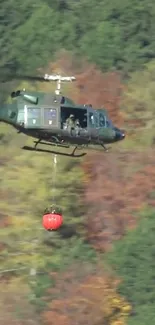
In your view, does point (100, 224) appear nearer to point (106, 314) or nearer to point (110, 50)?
point (106, 314)

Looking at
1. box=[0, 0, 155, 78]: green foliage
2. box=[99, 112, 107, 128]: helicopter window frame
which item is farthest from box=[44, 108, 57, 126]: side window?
box=[0, 0, 155, 78]: green foliage

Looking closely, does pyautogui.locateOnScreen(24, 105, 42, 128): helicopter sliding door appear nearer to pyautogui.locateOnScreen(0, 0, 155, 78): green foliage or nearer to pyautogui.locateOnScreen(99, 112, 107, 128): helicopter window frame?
pyautogui.locateOnScreen(99, 112, 107, 128): helicopter window frame

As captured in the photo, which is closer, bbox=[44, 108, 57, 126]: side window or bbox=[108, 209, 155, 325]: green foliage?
bbox=[44, 108, 57, 126]: side window

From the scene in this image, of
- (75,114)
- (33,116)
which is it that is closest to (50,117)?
(33,116)

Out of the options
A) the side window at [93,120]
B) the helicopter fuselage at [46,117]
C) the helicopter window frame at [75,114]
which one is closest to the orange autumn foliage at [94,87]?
the side window at [93,120]

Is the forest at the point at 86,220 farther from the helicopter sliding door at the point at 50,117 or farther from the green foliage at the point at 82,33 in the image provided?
the helicopter sliding door at the point at 50,117

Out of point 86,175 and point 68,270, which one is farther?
point 86,175

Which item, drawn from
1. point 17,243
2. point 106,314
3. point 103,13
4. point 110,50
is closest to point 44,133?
point 106,314
